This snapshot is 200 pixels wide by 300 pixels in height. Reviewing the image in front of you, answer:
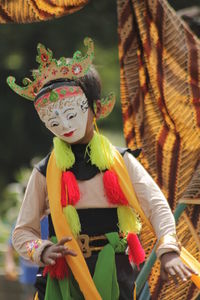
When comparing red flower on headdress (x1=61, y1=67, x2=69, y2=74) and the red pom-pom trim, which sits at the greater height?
red flower on headdress (x1=61, y1=67, x2=69, y2=74)

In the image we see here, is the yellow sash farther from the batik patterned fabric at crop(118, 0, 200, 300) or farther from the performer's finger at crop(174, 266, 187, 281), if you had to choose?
the batik patterned fabric at crop(118, 0, 200, 300)

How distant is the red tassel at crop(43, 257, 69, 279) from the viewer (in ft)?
14.3

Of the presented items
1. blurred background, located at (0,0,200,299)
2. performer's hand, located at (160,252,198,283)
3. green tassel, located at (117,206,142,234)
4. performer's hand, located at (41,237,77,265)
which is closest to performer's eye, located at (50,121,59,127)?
green tassel, located at (117,206,142,234)

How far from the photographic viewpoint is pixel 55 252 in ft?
13.6

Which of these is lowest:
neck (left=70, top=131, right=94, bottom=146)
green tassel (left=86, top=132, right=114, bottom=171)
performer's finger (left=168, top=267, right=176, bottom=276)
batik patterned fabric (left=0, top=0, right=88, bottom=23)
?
performer's finger (left=168, top=267, right=176, bottom=276)

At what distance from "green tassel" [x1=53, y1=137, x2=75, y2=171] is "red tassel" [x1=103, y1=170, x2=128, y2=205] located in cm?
16

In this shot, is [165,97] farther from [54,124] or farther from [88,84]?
[54,124]

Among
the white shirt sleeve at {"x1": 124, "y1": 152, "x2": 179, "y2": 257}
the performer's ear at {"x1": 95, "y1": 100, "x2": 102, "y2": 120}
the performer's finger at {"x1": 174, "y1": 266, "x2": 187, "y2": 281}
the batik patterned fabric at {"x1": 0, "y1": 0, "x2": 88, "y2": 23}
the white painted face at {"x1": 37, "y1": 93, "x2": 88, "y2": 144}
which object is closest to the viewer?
the performer's finger at {"x1": 174, "y1": 266, "x2": 187, "y2": 281}

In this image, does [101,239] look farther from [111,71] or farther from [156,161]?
[111,71]

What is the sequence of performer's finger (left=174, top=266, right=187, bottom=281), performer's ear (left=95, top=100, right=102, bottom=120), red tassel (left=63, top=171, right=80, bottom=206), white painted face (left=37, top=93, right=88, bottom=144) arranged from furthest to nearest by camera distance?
performer's ear (left=95, top=100, right=102, bottom=120)
white painted face (left=37, top=93, right=88, bottom=144)
red tassel (left=63, top=171, right=80, bottom=206)
performer's finger (left=174, top=266, right=187, bottom=281)

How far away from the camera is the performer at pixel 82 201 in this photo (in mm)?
4320

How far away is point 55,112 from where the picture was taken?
→ 4461 millimetres

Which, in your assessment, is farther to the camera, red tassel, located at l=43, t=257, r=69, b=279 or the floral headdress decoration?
the floral headdress decoration

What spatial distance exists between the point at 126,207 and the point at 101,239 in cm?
17
